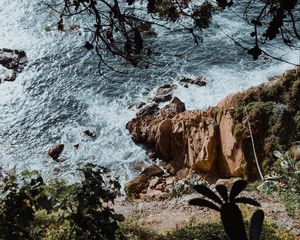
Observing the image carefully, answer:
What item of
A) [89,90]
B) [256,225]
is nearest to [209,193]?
[256,225]

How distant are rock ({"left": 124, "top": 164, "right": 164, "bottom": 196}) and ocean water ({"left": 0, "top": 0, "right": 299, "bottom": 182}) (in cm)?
64

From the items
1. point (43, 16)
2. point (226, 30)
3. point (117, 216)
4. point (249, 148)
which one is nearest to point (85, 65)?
point (43, 16)

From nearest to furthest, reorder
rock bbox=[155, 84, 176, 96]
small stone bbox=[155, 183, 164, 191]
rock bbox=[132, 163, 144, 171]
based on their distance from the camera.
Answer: small stone bbox=[155, 183, 164, 191]
rock bbox=[132, 163, 144, 171]
rock bbox=[155, 84, 176, 96]

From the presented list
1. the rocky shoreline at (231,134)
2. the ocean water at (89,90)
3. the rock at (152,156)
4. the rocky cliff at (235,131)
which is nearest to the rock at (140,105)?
the ocean water at (89,90)

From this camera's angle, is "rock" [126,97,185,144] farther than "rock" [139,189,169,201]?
Yes

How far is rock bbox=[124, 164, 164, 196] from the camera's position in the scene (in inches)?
395

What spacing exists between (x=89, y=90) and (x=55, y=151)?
8.28 ft

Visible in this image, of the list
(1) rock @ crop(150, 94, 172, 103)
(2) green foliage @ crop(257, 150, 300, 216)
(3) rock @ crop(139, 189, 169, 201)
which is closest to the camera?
(2) green foliage @ crop(257, 150, 300, 216)

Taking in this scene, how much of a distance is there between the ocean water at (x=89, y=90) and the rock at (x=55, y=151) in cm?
13

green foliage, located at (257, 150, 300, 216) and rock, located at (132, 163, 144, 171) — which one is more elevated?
green foliage, located at (257, 150, 300, 216)

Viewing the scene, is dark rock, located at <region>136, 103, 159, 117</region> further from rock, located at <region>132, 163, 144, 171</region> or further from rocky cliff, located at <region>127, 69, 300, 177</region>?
rock, located at <region>132, 163, 144, 171</region>

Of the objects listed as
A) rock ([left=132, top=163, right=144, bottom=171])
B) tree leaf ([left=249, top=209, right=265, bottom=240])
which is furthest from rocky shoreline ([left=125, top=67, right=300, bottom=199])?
tree leaf ([left=249, top=209, right=265, bottom=240])

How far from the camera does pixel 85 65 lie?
570 inches

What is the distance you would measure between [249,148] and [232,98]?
1235 millimetres
